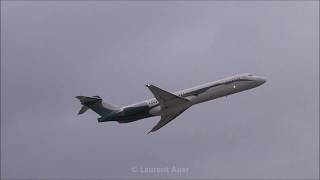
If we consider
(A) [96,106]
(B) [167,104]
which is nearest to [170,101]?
(B) [167,104]

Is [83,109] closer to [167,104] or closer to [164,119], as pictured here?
[164,119]

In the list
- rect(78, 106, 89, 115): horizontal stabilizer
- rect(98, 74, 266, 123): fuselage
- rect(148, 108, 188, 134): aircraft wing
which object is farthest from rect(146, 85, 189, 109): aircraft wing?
rect(78, 106, 89, 115): horizontal stabilizer

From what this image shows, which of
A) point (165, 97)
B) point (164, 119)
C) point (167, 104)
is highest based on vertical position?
point (165, 97)

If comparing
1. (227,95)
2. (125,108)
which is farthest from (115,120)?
(227,95)

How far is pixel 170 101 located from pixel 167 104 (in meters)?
0.86

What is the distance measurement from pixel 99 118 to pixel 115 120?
3.24m

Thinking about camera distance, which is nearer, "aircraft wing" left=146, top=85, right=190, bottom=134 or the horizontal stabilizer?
"aircraft wing" left=146, top=85, right=190, bottom=134

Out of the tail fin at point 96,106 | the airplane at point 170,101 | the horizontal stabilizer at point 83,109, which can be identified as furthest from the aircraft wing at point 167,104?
the horizontal stabilizer at point 83,109

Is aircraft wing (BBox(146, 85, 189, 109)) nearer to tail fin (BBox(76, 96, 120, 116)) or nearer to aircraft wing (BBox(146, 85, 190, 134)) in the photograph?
aircraft wing (BBox(146, 85, 190, 134))

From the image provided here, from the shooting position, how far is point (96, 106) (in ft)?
385

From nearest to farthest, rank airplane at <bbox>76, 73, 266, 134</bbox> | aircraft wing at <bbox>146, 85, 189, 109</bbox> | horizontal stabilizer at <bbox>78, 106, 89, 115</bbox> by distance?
aircraft wing at <bbox>146, 85, 189, 109</bbox>
airplane at <bbox>76, 73, 266, 134</bbox>
horizontal stabilizer at <bbox>78, 106, 89, 115</bbox>

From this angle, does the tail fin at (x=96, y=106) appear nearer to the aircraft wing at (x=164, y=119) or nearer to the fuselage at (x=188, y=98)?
the fuselage at (x=188, y=98)

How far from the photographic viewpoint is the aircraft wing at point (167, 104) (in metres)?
109

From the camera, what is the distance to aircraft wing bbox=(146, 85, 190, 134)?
108625 millimetres
